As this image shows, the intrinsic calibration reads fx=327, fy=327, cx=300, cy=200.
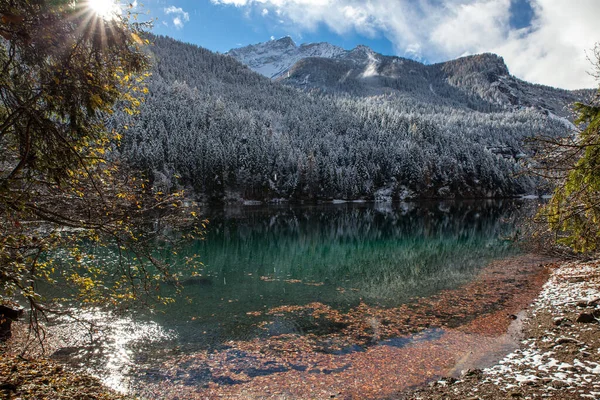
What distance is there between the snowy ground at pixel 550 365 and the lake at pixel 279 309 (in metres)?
3.64

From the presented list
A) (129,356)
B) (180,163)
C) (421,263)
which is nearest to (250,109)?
(180,163)

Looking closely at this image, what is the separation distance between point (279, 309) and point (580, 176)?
48.8 feet

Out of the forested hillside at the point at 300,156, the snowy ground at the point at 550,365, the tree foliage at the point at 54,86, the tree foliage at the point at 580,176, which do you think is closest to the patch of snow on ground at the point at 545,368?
the snowy ground at the point at 550,365

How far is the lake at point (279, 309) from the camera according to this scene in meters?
12.4

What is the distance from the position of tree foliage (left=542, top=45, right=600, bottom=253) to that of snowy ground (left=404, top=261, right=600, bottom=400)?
132 inches

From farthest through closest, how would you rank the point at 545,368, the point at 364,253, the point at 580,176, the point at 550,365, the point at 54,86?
the point at 364,253 < the point at 550,365 < the point at 545,368 < the point at 580,176 < the point at 54,86

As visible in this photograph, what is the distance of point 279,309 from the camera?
18.3m

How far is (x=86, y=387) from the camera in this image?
937 centimetres

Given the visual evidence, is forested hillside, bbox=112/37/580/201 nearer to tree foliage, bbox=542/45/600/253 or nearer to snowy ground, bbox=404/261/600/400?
snowy ground, bbox=404/261/600/400

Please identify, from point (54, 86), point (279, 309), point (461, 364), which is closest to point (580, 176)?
point (461, 364)

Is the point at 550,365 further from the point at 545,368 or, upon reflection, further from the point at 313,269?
the point at 313,269

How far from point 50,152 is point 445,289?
2309 centimetres

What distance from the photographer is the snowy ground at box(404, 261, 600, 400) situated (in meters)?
7.79

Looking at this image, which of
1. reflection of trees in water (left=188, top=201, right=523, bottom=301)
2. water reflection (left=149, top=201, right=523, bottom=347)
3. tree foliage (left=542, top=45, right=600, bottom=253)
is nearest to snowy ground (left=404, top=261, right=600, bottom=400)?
tree foliage (left=542, top=45, right=600, bottom=253)
